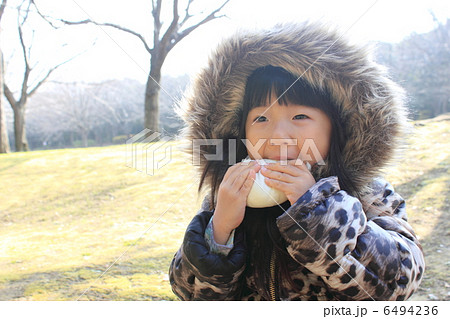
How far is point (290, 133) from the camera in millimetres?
1377

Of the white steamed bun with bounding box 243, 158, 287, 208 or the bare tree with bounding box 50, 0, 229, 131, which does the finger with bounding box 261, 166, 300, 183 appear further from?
the bare tree with bounding box 50, 0, 229, 131

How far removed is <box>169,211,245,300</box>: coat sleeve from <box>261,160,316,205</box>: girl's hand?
0.92 ft

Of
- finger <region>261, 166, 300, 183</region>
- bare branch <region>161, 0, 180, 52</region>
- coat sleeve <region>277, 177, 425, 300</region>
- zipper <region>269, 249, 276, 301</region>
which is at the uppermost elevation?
bare branch <region>161, 0, 180, 52</region>

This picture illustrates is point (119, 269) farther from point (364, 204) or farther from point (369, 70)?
point (369, 70)

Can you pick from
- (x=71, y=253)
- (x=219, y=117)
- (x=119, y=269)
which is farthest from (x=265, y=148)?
(x=71, y=253)

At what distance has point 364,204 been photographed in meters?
1.54

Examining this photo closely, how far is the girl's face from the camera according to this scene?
1382mm

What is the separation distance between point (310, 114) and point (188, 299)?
924mm

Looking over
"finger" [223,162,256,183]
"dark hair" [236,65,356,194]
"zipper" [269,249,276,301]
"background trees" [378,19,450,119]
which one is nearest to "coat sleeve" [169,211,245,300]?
"zipper" [269,249,276,301]

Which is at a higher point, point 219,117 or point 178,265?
point 219,117

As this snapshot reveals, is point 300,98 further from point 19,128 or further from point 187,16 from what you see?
point 19,128

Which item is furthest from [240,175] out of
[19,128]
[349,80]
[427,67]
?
[427,67]

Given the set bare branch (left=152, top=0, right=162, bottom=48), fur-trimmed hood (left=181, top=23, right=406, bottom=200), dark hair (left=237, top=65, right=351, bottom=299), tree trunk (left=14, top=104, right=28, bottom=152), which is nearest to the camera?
dark hair (left=237, top=65, right=351, bottom=299)

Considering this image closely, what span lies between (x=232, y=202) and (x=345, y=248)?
1.43 ft
